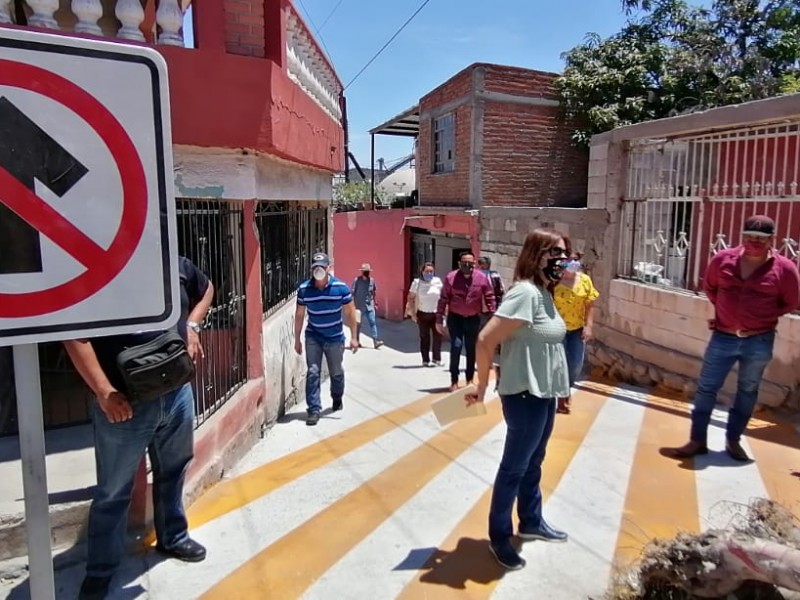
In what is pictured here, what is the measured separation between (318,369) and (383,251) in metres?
11.0

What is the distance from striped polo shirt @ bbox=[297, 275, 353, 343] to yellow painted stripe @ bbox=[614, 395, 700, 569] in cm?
278

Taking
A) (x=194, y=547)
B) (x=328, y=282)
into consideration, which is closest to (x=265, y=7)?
(x=328, y=282)

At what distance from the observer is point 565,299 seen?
5.08m

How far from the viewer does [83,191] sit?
141cm

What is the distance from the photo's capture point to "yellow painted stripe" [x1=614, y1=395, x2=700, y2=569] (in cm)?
316

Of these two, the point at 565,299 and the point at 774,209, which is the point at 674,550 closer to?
the point at 565,299

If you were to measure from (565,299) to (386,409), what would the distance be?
207 centimetres

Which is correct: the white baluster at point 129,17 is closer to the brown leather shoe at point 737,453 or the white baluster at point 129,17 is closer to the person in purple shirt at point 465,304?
the person in purple shirt at point 465,304

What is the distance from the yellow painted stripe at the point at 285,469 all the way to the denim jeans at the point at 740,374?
7.96 feet

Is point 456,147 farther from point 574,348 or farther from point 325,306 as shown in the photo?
point 574,348

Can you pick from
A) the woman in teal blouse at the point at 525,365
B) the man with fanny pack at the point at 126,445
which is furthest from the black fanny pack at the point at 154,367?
the woman in teal blouse at the point at 525,365

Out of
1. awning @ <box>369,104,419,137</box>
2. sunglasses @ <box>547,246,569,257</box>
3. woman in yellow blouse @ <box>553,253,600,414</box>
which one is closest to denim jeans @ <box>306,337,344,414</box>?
woman in yellow blouse @ <box>553,253,600,414</box>

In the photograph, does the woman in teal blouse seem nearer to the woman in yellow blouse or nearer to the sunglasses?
the sunglasses

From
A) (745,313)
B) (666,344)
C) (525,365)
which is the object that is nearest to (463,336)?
(666,344)
